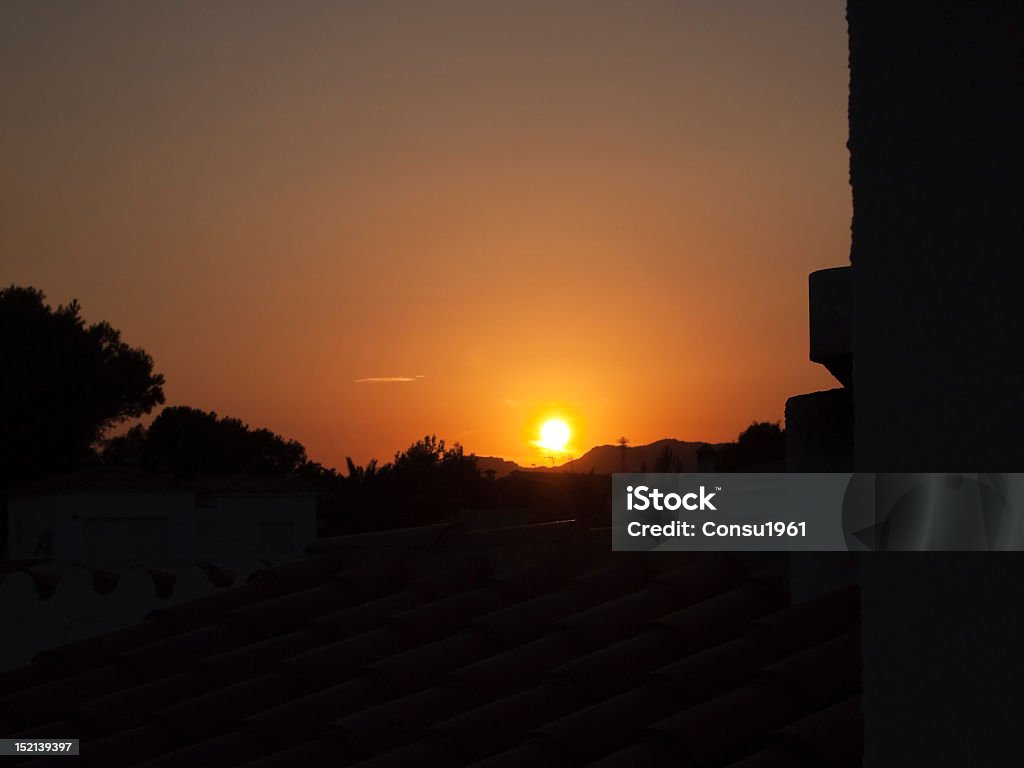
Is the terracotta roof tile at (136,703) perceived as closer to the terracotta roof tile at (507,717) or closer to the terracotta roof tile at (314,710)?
the terracotta roof tile at (314,710)

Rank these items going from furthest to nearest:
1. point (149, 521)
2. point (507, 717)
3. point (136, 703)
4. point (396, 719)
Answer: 1. point (149, 521)
2. point (136, 703)
3. point (396, 719)
4. point (507, 717)

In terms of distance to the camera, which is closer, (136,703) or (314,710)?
(314,710)

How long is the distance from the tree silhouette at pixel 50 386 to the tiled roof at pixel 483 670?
139 feet

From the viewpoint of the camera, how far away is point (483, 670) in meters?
4.60

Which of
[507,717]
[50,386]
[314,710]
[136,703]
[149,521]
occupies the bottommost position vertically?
[149,521]

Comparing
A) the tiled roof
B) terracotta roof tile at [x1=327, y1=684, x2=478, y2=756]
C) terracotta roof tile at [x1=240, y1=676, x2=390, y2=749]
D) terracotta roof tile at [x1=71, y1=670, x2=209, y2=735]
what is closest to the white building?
the tiled roof

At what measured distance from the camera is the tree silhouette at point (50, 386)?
45.7 metres

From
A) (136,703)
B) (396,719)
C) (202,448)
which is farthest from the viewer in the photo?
(202,448)

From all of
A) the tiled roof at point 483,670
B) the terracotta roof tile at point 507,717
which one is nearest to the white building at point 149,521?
the tiled roof at point 483,670

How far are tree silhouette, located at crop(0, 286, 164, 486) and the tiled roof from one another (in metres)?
42.4

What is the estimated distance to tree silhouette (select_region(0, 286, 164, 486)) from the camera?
150 ft

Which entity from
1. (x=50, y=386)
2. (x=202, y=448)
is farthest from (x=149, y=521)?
(x=202, y=448)

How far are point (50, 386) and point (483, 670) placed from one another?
150 feet

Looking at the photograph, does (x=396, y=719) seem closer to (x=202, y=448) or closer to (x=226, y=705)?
(x=226, y=705)
